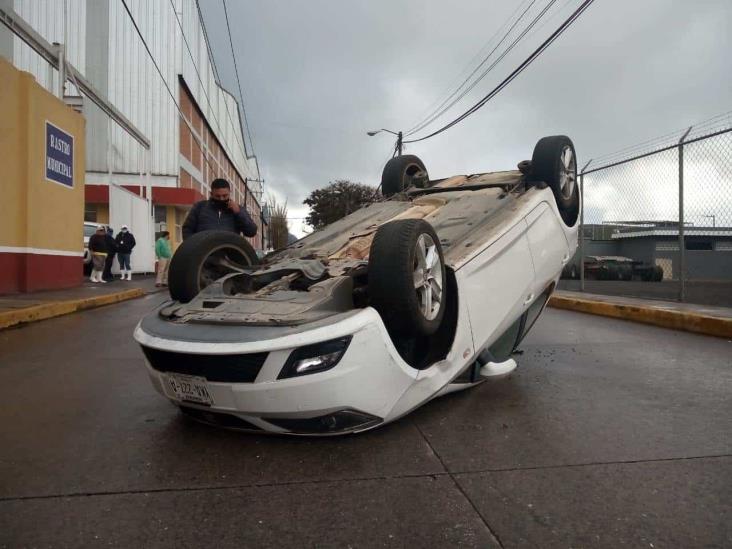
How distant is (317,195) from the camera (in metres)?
51.9

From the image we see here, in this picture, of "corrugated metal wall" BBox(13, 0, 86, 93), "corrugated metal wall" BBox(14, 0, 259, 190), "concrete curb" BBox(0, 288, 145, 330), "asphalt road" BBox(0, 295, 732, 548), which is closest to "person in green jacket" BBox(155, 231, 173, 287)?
"concrete curb" BBox(0, 288, 145, 330)

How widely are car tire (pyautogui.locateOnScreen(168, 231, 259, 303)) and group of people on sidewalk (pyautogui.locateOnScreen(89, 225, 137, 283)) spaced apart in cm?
1146

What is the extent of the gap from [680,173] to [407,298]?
7.10m

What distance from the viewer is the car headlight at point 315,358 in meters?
2.35

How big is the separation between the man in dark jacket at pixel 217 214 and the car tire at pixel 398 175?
1.34m

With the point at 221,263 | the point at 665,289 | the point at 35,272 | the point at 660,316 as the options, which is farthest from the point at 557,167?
the point at 35,272

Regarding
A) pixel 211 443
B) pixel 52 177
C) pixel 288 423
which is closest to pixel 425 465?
pixel 288 423

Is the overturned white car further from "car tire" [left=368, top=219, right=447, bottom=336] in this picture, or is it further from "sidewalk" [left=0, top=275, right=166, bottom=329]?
"sidewalk" [left=0, top=275, right=166, bottom=329]

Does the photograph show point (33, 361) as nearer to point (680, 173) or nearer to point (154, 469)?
point (154, 469)

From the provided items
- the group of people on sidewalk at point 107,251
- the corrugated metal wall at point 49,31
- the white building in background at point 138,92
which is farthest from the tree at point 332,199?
the group of people on sidewalk at point 107,251

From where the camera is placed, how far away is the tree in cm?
4931

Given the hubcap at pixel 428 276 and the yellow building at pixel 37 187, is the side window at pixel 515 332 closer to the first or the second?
the hubcap at pixel 428 276

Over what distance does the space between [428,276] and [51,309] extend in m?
6.88

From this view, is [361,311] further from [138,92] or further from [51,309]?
[138,92]
